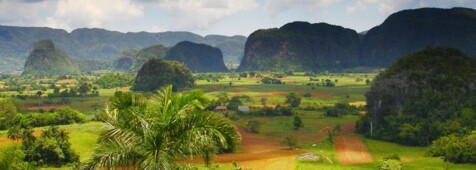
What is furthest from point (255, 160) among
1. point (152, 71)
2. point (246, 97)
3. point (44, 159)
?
point (152, 71)

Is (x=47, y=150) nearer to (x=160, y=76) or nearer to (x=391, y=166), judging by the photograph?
(x=391, y=166)

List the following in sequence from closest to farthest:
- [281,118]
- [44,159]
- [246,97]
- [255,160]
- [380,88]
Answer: [44,159] < [255,160] < [380,88] < [281,118] < [246,97]

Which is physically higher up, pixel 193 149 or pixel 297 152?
pixel 193 149

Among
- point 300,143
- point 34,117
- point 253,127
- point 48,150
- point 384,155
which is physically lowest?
point 384,155

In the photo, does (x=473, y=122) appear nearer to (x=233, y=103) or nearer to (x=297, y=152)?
(x=297, y=152)

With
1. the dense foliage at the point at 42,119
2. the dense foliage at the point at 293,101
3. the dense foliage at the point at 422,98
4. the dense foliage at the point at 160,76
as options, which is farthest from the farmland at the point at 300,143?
the dense foliage at the point at 160,76

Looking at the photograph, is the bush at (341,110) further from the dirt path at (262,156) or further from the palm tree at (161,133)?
the palm tree at (161,133)

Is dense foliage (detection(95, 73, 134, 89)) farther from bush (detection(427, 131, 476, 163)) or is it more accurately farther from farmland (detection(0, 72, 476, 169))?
bush (detection(427, 131, 476, 163))

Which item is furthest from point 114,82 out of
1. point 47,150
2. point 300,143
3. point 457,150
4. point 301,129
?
point 457,150
